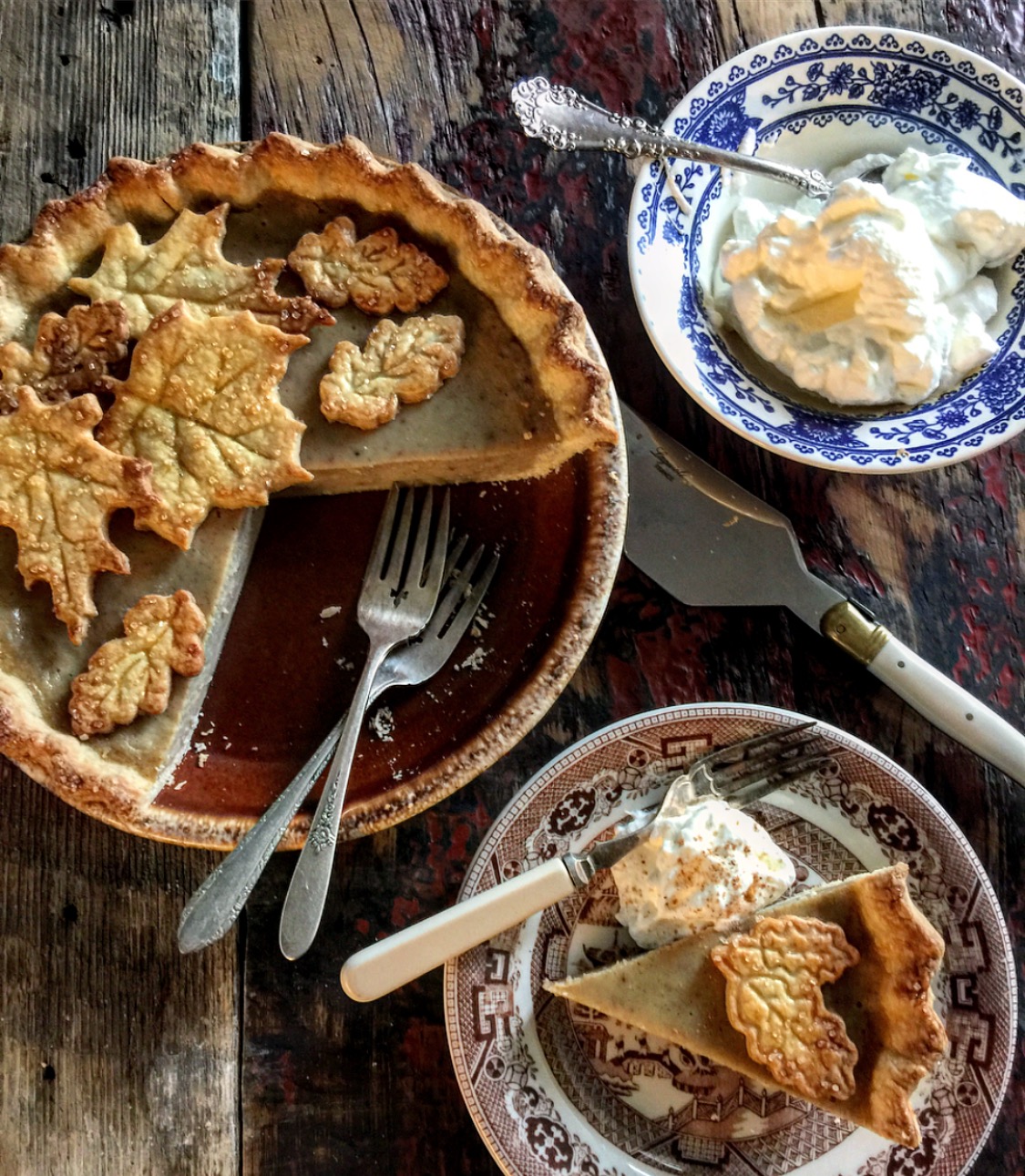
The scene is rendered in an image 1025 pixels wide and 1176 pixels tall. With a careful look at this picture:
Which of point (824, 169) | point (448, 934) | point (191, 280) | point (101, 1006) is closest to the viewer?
point (448, 934)

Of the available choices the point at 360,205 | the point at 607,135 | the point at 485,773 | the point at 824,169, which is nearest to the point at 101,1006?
the point at 485,773

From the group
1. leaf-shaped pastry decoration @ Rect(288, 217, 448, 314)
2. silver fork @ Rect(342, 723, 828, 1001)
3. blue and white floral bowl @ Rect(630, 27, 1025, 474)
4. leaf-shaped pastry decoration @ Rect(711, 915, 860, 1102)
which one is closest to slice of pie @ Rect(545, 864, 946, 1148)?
leaf-shaped pastry decoration @ Rect(711, 915, 860, 1102)

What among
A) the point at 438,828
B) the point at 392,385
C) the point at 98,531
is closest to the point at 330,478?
the point at 392,385

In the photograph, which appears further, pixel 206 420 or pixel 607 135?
pixel 607 135

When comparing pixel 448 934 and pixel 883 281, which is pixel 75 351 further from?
pixel 883 281

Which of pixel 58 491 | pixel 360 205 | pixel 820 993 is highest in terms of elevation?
pixel 360 205

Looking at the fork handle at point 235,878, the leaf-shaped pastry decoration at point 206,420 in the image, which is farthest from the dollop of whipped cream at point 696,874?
the leaf-shaped pastry decoration at point 206,420

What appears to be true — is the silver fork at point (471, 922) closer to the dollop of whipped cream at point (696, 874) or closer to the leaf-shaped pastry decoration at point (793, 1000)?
the dollop of whipped cream at point (696, 874)

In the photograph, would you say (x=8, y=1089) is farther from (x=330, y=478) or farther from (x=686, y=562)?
(x=686, y=562)

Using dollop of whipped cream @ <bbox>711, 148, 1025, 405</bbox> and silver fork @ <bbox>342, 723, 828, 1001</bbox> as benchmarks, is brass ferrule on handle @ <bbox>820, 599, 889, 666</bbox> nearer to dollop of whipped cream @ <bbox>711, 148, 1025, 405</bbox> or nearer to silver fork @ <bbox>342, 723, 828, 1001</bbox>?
dollop of whipped cream @ <bbox>711, 148, 1025, 405</bbox>
